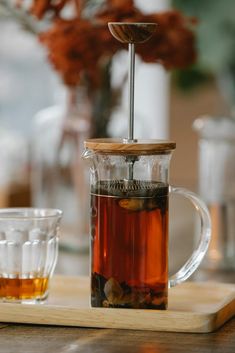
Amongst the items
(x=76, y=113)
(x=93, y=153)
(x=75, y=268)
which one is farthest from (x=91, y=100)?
(x=93, y=153)

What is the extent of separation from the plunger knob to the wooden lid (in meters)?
0.12

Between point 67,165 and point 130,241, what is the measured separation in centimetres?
109

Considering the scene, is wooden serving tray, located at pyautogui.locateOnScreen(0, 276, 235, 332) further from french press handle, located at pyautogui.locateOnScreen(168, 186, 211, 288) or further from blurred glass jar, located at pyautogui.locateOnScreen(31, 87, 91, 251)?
blurred glass jar, located at pyautogui.locateOnScreen(31, 87, 91, 251)

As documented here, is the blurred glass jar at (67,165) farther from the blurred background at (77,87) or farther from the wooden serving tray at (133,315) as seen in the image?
the wooden serving tray at (133,315)

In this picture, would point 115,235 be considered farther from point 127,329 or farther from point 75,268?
point 75,268

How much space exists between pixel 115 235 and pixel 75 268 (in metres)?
0.81

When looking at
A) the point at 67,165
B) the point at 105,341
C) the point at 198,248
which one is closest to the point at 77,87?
the point at 67,165

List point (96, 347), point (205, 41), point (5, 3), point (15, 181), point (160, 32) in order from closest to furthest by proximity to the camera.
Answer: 1. point (96, 347)
2. point (160, 32)
3. point (5, 3)
4. point (15, 181)
5. point (205, 41)

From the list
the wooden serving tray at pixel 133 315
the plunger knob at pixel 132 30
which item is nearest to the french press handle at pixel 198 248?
the wooden serving tray at pixel 133 315

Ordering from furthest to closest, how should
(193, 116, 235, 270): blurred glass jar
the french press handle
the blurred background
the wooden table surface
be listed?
(193, 116, 235, 270): blurred glass jar < the blurred background < the french press handle < the wooden table surface

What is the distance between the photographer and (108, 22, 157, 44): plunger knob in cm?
116

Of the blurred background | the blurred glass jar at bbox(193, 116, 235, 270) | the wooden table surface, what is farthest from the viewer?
the blurred glass jar at bbox(193, 116, 235, 270)

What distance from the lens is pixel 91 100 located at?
7.13 feet

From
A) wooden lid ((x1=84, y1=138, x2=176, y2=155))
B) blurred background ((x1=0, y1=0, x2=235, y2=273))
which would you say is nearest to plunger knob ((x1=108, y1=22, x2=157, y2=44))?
wooden lid ((x1=84, y1=138, x2=176, y2=155))
